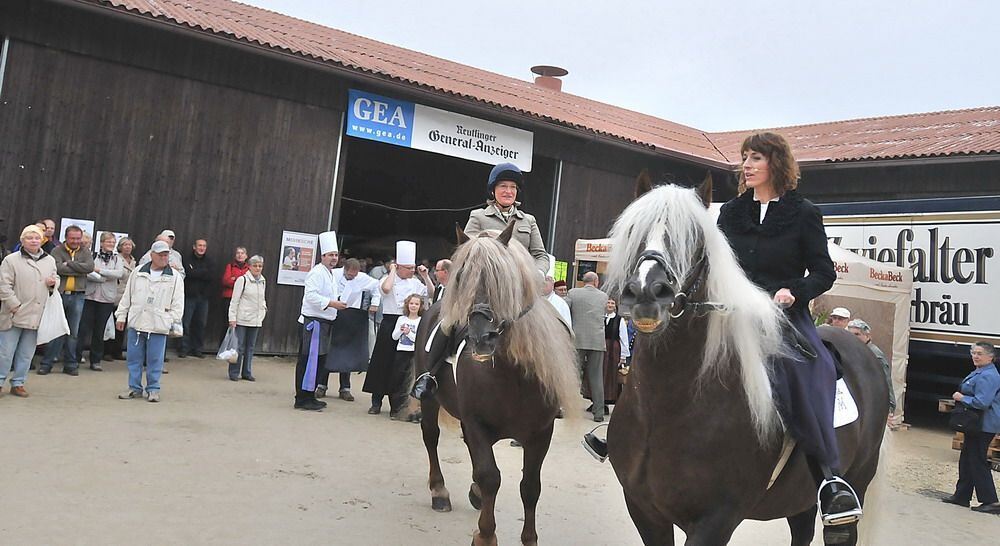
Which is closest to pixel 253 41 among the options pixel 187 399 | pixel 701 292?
pixel 187 399

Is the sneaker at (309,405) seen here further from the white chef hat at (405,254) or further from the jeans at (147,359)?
the white chef hat at (405,254)

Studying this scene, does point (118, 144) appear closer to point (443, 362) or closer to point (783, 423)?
point (443, 362)

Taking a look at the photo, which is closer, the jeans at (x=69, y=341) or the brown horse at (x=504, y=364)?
the brown horse at (x=504, y=364)

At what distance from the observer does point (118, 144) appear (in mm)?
11477

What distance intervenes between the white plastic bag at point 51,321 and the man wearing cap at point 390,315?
3.65 m

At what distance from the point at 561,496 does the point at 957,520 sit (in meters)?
3.90

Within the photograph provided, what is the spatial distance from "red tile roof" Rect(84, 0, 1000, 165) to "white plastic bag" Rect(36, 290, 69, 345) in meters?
4.75

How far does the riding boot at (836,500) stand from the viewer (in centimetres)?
303

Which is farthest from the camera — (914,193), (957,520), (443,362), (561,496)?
(914,193)

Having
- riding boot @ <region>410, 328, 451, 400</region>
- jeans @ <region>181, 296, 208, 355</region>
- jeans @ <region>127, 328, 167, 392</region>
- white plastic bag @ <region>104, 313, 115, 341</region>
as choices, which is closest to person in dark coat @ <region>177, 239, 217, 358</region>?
jeans @ <region>181, 296, 208, 355</region>

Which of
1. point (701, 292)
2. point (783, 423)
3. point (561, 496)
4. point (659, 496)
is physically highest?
point (701, 292)

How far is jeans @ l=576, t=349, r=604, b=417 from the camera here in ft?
35.0

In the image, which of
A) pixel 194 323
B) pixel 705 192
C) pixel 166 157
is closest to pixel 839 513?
pixel 705 192

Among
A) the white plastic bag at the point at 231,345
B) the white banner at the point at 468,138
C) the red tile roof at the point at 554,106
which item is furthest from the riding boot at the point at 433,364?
the white banner at the point at 468,138
